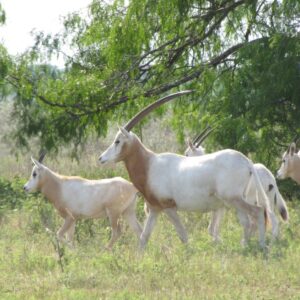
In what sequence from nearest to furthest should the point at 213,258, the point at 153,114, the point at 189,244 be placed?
the point at 213,258 → the point at 189,244 → the point at 153,114

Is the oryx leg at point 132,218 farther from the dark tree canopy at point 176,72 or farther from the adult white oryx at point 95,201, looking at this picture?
the dark tree canopy at point 176,72

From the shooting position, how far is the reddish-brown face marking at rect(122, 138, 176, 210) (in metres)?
11.4

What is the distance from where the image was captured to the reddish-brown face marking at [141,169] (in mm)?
11383

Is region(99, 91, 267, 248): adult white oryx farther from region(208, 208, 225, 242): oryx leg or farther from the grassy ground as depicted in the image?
region(208, 208, 225, 242): oryx leg

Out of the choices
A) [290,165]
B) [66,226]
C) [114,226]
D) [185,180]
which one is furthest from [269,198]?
[290,165]

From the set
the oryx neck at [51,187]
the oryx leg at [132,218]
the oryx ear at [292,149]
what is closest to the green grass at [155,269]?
the oryx leg at [132,218]

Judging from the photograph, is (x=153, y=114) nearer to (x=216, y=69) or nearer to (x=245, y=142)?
(x=216, y=69)

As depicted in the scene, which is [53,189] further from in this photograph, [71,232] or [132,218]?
[132,218]

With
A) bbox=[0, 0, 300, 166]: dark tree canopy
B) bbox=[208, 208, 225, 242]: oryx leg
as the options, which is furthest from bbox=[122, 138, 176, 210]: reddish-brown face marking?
bbox=[0, 0, 300, 166]: dark tree canopy

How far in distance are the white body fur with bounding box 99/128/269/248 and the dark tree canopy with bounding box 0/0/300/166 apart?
9.91ft

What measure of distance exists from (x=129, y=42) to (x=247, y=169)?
20.9ft

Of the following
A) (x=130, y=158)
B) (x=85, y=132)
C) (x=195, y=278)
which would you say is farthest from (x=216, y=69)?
(x=195, y=278)

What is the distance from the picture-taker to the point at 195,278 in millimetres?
8695

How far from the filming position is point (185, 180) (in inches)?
438
